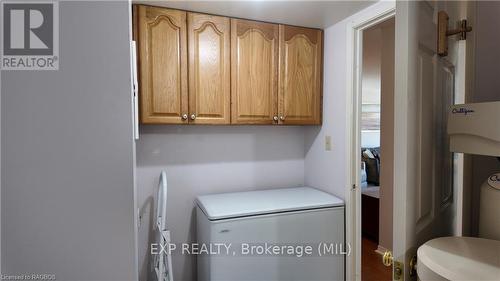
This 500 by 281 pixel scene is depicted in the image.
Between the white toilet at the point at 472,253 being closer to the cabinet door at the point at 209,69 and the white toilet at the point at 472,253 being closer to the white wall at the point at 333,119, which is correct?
the white wall at the point at 333,119

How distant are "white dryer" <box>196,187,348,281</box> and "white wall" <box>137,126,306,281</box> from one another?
151 millimetres

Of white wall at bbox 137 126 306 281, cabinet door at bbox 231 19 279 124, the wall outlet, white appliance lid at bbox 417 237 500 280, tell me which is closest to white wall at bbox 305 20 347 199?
the wall outlet

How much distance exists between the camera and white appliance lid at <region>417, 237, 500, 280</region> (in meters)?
0.66

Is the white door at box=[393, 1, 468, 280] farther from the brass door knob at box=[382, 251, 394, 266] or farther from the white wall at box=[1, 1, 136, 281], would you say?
the white wall at box=[1, 1, 136, 281]

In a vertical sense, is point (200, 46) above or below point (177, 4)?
below

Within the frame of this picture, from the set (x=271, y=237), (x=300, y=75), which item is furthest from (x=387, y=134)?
(x=271, y=237)

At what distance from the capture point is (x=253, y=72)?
75.3 inches

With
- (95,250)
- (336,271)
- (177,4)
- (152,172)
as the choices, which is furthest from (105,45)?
(336,271)

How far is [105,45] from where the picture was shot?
900 mm

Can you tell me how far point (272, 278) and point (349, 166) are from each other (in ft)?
2.84

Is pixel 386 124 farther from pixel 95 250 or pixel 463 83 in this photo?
pixel 95 250

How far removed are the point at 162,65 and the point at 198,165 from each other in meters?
0.75

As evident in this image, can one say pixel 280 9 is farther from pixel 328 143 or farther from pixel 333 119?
pixel 328 143

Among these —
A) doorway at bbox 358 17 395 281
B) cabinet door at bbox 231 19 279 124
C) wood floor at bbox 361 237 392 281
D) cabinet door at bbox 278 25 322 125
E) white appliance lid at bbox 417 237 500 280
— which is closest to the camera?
white appliance lid at bbox 417 237 500 280
